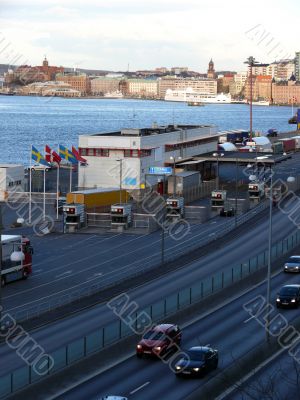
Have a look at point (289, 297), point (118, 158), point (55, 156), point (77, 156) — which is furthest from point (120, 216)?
point (289, 297)

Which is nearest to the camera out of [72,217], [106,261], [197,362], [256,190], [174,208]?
[197,362]

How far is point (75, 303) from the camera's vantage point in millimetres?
30578

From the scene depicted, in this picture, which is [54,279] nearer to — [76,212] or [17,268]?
[17,268]

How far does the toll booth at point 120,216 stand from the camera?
47906 millimetres

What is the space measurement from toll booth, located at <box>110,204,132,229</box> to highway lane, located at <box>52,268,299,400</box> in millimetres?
17540

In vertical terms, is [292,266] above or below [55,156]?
below

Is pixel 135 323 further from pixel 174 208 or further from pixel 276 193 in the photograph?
pixel 276 193

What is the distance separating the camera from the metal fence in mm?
20281

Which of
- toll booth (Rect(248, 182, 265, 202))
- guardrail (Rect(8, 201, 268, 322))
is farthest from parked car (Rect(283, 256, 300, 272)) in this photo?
toll booth (Rect(248, 182, 265, 202))

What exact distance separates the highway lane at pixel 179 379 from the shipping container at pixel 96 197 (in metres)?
21.1

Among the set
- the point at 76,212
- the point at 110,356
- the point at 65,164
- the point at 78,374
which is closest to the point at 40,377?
the point at 78,374

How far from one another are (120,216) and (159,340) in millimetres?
24065

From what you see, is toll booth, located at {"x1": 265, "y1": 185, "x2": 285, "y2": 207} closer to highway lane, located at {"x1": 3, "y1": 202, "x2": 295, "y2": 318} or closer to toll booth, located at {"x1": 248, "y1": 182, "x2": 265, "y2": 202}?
Answer: toll booth, located at {"x1": 248, "y1": 182, "x2": 265, "y2": 202}

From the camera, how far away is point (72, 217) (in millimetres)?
48094
